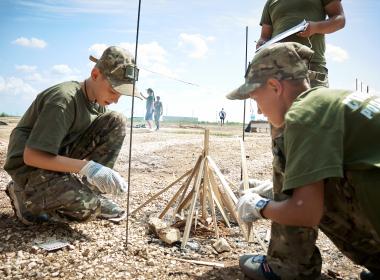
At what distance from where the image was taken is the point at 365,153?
1.50m

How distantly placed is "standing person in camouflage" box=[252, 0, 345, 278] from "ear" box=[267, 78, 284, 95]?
255 millimetres

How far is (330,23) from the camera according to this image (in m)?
2.69

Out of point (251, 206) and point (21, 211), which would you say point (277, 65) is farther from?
point (21, 211)

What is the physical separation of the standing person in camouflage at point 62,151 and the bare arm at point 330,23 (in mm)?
1299

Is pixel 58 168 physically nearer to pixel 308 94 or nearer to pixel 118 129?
pixel 118 129

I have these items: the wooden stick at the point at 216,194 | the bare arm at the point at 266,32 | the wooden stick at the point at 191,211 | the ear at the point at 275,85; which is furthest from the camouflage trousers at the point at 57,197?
the bare arm at the point at 266,32

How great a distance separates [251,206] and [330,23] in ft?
5.42

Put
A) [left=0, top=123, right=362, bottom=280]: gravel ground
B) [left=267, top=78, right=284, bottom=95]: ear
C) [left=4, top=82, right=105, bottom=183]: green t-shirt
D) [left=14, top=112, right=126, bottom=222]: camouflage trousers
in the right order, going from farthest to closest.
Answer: [left=14, top=112, right=126, bottom=222]: camouflage trousers → [left=4, top=82, right=105, bottom=183]: green t-shirt → [left=0, top=123, right=362, bottom=280]: gravel ground → [left=267, top=78, right=284, bottom=95]: ear

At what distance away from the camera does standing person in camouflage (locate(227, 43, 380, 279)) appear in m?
1.43

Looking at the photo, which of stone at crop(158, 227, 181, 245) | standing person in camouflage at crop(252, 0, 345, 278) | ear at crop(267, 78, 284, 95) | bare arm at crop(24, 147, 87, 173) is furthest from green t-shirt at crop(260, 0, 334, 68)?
bare arm at crop(24, 147, 87, 173)

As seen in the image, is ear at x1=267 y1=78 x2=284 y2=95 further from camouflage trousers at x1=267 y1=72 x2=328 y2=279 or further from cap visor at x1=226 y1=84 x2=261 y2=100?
camouflage trousers at x1=267 y1=72 x2=328 y2=279

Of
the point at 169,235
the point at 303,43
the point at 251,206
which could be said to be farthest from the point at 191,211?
the point at 303,43

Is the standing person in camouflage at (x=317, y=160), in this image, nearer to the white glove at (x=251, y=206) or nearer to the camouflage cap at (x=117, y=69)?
the white glove at (x=251, y=206)

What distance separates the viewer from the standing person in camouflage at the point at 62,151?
241cm
